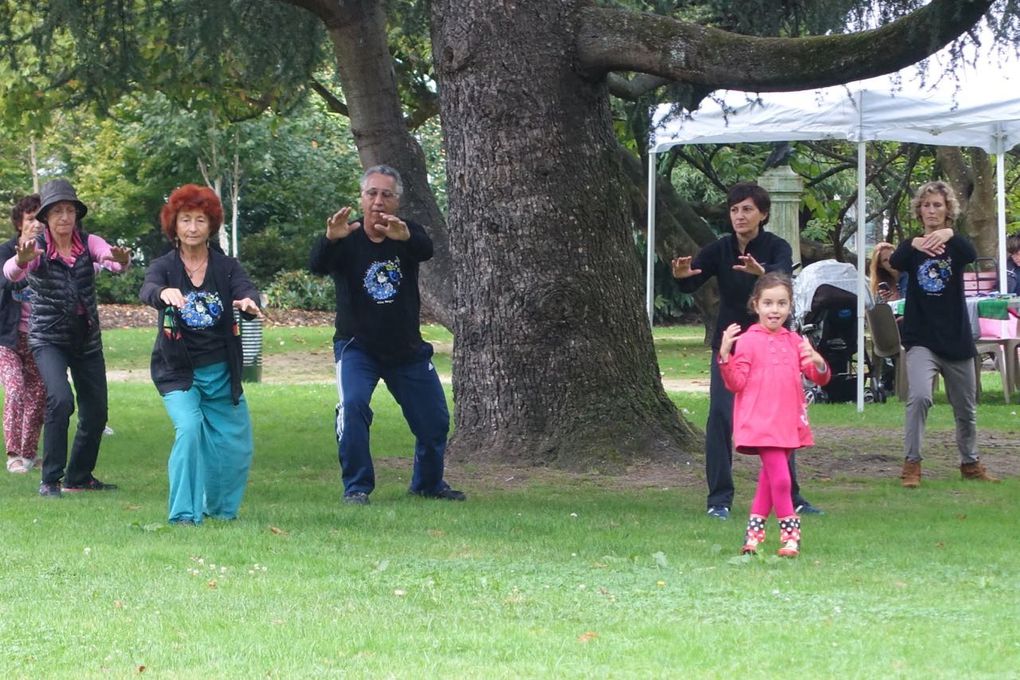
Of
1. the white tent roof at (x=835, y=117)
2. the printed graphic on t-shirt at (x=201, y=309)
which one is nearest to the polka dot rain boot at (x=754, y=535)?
the printed graphic on t-shirt at (x=201, y=309)

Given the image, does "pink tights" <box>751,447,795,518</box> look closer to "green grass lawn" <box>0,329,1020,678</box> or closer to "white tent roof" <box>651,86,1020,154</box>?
"green grass lawn" <box>0,329,1020,678</box>

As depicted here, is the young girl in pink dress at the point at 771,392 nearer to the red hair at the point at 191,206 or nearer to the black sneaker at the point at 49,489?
the red hair at the point at 191,206

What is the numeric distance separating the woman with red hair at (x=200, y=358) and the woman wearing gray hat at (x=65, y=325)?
139 centimetres

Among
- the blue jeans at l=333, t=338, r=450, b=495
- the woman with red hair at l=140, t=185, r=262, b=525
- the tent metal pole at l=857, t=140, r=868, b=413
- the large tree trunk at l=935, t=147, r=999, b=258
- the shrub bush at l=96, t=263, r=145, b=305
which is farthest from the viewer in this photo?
the shrub bush at l=96, t=263, r=145, b=305

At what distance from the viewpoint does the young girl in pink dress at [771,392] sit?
8.02 meters

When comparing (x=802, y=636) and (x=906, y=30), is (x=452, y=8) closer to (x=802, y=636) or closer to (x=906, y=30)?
(x=906, y=30)

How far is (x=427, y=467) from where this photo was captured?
10.4m

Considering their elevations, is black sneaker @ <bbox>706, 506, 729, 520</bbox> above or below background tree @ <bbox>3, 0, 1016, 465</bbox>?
below

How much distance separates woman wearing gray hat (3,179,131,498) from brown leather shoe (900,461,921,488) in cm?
535

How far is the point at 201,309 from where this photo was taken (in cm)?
920

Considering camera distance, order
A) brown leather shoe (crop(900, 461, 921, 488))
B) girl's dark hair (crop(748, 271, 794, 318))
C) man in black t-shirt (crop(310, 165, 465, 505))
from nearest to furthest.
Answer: girl's dark hair (crop(748, 271, 794, 318)) → man in black t-shirt (crop(310, 165, 465, 505)) → brown leather shoe (crop(900, 461, 921, 488))

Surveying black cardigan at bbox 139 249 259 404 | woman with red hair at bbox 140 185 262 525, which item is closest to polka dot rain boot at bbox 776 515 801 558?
woman with red hair at bbox 140 185 262 525

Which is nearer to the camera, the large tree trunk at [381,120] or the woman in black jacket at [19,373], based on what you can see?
the woman in black jacket at [19,373]

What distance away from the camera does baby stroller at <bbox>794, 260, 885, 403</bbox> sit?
17688mm
